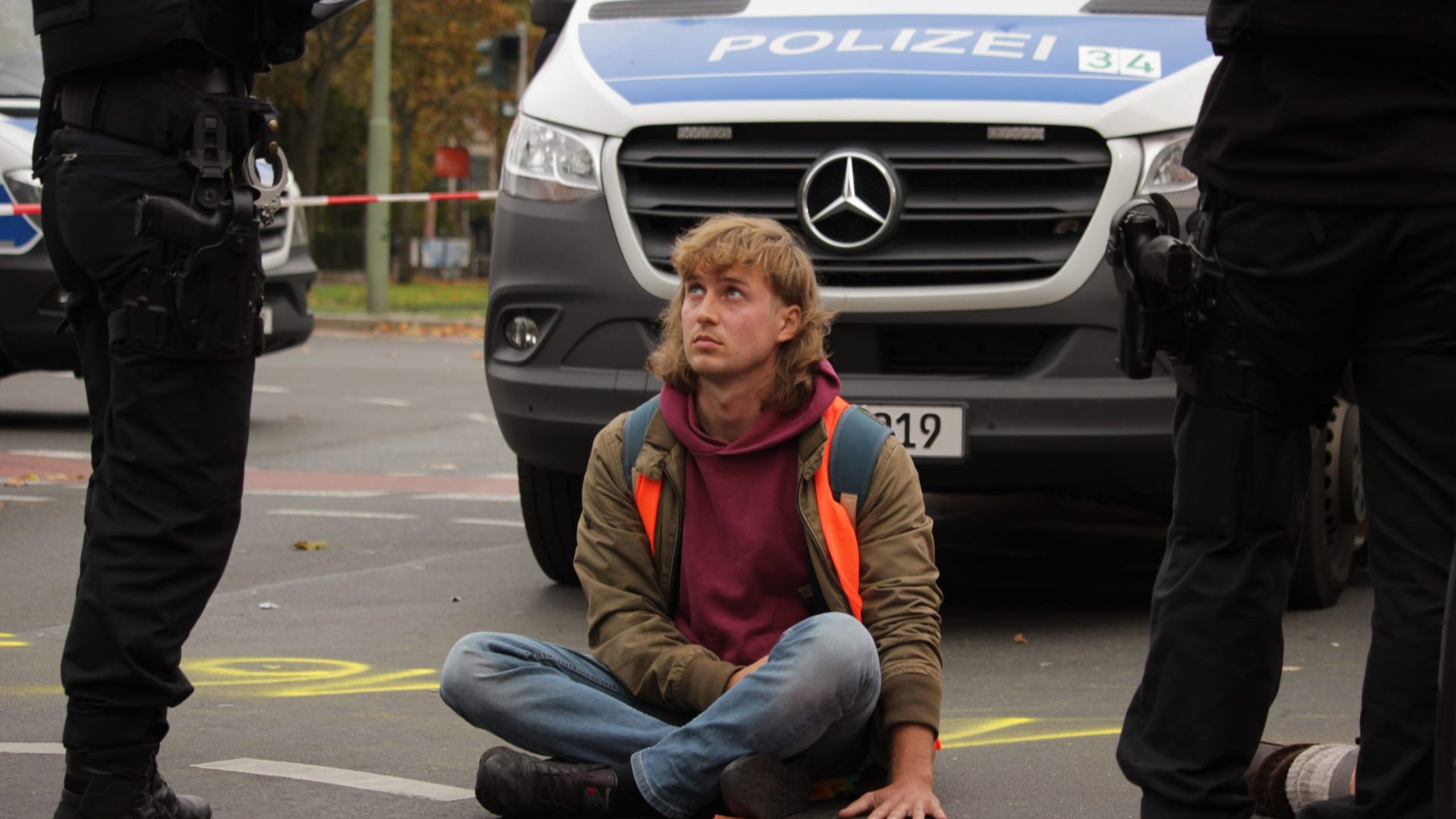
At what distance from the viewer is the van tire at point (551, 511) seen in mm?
6438

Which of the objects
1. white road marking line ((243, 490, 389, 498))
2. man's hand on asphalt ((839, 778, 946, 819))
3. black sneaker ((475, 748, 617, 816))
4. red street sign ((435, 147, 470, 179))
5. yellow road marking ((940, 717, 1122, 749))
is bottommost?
red street sign ((435, 147, 470, 179))

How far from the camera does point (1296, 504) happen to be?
324cm

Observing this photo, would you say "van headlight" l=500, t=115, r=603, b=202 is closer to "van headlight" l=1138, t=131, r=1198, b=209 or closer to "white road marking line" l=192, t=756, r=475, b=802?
"van headlight" l=1138, t=131, r=1198, b=209

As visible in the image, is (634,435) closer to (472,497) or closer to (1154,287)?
(1154,287)

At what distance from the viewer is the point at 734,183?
235 inches

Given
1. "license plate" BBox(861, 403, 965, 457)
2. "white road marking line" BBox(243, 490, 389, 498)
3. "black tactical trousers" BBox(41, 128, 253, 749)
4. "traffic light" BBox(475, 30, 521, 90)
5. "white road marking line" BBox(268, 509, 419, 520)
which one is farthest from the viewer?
"traffic light" BBox(475, 30, 521, 90)

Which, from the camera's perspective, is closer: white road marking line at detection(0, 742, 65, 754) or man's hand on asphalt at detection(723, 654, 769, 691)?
man's hand on asphalt at detection(723, 654, 769, 691)

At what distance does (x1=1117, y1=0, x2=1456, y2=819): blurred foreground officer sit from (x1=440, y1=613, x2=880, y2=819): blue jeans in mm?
706

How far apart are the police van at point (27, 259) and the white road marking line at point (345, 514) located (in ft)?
5.19

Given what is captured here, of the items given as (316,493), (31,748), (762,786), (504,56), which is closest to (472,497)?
(316,493)

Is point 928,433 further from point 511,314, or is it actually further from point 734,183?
point 511,314

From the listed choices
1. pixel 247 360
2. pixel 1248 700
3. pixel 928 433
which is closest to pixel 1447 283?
pixel 1248 700

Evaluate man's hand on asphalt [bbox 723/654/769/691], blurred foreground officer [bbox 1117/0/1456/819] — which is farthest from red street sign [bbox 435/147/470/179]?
blurred foreground officer [bbox 1117/0/1456/819]

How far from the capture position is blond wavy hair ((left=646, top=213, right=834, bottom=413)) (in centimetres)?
422
